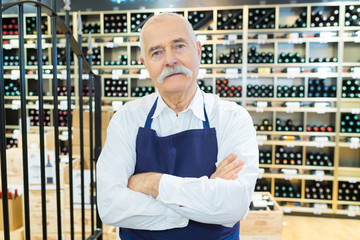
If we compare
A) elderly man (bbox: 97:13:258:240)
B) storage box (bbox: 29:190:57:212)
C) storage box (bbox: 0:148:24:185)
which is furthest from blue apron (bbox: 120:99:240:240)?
storage box (bbox: 0:148:24:185)

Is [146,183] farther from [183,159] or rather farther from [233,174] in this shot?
[233,174]

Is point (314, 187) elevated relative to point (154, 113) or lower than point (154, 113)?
lower

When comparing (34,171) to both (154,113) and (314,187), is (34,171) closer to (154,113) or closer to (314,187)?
(154,113)

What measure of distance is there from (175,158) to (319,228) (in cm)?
380

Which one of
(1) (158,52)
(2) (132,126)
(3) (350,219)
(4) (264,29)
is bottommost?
(3) (350,219)

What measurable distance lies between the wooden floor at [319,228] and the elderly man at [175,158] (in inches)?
123

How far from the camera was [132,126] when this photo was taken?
1.28 metres

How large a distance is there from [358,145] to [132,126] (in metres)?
4.31

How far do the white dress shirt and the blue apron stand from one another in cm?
4

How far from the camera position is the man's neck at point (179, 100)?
127 cm

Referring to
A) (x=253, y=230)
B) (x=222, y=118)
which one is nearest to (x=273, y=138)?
(x=253, y=230)

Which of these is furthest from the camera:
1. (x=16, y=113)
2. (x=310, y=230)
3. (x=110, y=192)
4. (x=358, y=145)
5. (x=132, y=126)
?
(x=16, y=113)

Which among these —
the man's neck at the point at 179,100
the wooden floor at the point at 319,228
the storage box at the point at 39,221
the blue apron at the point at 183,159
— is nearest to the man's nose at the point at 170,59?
the man's neck at the point at 179,100

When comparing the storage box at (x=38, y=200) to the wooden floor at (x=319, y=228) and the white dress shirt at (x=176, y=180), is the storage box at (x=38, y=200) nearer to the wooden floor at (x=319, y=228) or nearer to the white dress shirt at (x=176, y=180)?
the white dress shirt at (x=176, y=180)
